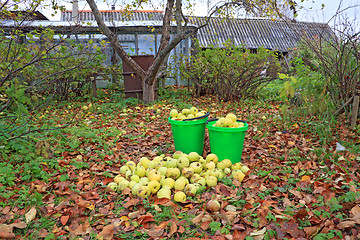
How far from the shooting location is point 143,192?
2.80m

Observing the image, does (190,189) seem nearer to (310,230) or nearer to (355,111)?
(310,230)

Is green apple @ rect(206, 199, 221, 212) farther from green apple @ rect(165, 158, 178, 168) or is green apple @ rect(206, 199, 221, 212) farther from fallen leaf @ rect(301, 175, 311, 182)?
fallen leaf @ rect(301, 175, 311, 182)

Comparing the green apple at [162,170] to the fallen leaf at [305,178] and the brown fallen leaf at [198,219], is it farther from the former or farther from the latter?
the fallen leaf at [305,178]

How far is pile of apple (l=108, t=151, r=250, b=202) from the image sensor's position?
2.88 m

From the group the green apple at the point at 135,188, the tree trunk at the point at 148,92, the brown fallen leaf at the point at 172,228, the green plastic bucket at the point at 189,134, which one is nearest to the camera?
the brown fallen leaf at the point at 172,228

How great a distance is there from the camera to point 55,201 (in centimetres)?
275

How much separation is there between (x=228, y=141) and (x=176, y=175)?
85 centimetres

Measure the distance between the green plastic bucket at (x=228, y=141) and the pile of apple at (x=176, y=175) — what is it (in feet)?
0.44

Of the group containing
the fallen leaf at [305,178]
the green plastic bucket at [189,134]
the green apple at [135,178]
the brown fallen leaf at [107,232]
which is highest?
the green plastic bucket at [189,134]

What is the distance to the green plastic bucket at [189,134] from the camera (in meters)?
3.88

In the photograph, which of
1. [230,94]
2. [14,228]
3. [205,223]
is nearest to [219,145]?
[205,223]

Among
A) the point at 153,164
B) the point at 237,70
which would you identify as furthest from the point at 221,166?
the point at 237,70

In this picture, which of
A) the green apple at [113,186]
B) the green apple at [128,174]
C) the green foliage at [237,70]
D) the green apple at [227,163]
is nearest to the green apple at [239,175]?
the green apple at [227,163]

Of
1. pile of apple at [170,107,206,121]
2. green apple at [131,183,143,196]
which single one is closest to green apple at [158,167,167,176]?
green apple at [131,183,143,196]
